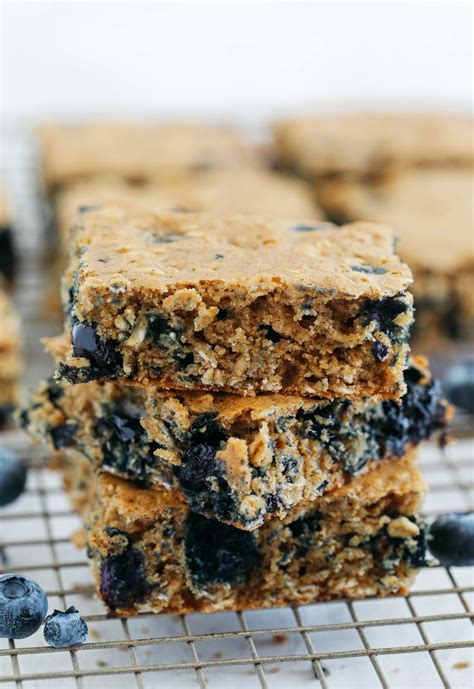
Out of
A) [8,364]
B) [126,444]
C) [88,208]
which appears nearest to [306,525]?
[126,444]

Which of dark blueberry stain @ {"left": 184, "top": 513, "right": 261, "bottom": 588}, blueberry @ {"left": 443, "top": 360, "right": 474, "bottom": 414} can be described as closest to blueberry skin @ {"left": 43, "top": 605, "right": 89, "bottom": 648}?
dark blueberry stain @ {"left": 184, "top": 513, "right": 261, "bottom": 588}

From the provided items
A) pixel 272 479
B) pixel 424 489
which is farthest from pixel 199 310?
pixel 424 489

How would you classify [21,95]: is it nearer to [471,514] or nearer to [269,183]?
[269,183]

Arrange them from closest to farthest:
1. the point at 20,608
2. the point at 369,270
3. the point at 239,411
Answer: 1. the point at 239,411
2. the point at 20,608
3. the point at 369,270

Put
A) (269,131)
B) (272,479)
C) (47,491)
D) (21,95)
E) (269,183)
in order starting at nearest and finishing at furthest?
(272,479) < (47,491) < (269,183) < (269,131) < (21,95)

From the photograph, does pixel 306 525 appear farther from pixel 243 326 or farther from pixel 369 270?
pixel 369 270

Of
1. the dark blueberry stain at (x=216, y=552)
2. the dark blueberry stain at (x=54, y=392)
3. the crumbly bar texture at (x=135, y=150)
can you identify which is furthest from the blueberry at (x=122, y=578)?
the crumbly bar texture at (x=135, y=150)

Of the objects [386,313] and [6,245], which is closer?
[386,313]
